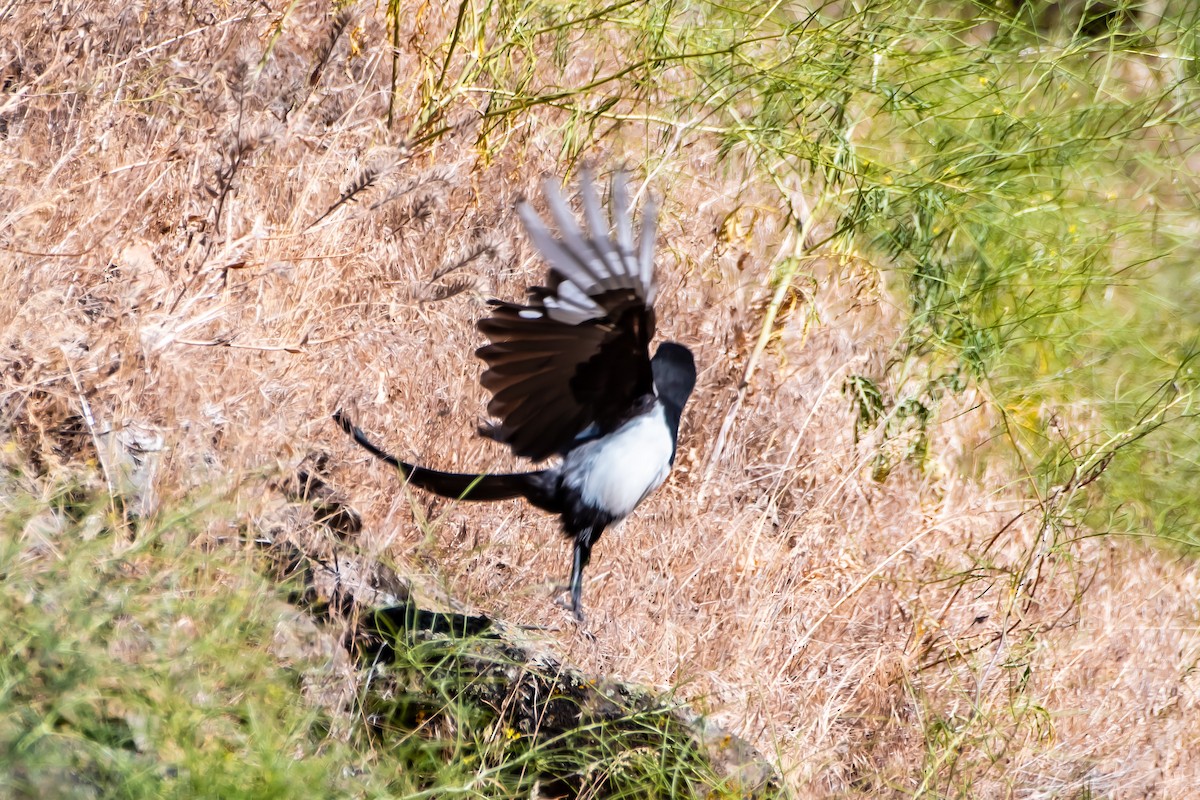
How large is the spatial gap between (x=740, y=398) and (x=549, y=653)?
1.74 metres

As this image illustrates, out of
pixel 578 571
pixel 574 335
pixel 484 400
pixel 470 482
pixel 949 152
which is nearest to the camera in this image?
pixel 574 335

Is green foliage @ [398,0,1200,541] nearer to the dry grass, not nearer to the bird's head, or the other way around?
the dry grass

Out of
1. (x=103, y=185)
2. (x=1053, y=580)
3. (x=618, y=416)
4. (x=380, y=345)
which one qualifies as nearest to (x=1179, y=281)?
(x=1053, y=580)

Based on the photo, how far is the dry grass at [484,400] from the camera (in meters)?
3.38

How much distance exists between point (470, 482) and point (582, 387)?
1.46 feet

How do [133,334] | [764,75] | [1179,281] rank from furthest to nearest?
[1179,281], [764,75], [133,334]

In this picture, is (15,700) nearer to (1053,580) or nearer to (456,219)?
(456,219)

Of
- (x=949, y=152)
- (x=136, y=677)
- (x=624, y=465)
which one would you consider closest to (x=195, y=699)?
(x=136, y=677)

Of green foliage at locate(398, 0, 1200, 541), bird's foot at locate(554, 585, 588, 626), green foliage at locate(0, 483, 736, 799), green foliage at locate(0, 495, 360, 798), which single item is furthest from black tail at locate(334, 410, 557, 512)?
green foliage at locate(398, 0, 1200, 541)

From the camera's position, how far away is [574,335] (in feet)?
10.8

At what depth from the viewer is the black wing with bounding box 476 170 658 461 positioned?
3.01 metres

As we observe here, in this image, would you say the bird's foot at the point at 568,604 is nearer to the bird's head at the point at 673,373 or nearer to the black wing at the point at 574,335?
the black wing at the point at 574,335

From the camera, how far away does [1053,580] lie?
4.41 meters

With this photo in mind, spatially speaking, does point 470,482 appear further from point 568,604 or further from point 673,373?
point 673,373
